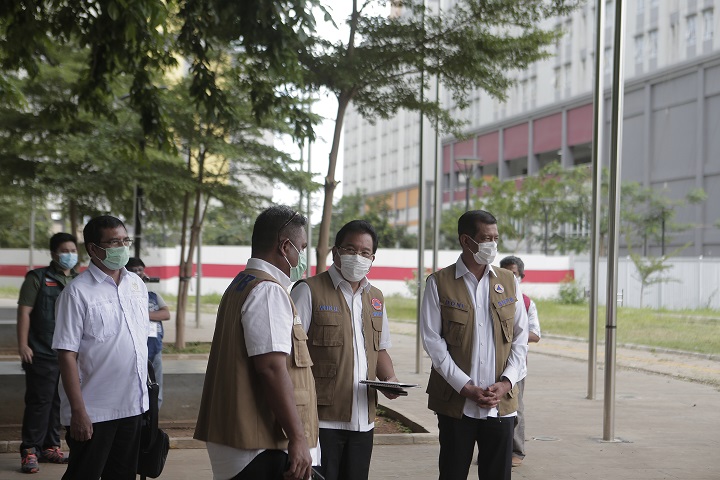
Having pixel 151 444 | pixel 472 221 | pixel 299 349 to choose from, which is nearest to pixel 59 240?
pixel 151 444

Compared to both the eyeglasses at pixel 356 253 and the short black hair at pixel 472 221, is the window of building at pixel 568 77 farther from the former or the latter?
the eyeglasses at pixel 356 253

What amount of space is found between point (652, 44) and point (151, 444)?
162ft

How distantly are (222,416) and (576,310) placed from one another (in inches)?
1424

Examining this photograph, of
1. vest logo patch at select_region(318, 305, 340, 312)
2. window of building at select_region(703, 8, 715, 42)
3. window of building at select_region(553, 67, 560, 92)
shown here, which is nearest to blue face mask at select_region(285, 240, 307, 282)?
vest logo patch at select_region(318, 305, 340, 312)

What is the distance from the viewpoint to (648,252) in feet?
168

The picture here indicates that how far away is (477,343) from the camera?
5.57 meters

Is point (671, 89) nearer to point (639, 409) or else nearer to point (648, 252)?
point (648, 252)

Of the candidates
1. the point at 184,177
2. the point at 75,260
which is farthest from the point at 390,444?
the point at 184,177

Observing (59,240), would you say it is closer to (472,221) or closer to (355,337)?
(355,337)

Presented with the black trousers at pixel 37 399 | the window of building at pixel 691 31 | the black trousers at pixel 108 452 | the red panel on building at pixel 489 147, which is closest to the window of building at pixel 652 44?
the window of building at pixel 691 31

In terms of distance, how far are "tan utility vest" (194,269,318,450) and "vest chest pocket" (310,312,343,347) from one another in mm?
1213

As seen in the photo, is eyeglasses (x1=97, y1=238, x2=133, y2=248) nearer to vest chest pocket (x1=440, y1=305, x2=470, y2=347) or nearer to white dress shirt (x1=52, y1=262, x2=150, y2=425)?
white dress shirt (x1=52, y1=262, x2=150, y2=425)

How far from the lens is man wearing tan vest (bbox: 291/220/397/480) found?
5.20 meters

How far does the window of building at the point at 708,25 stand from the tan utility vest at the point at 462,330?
44509mm
